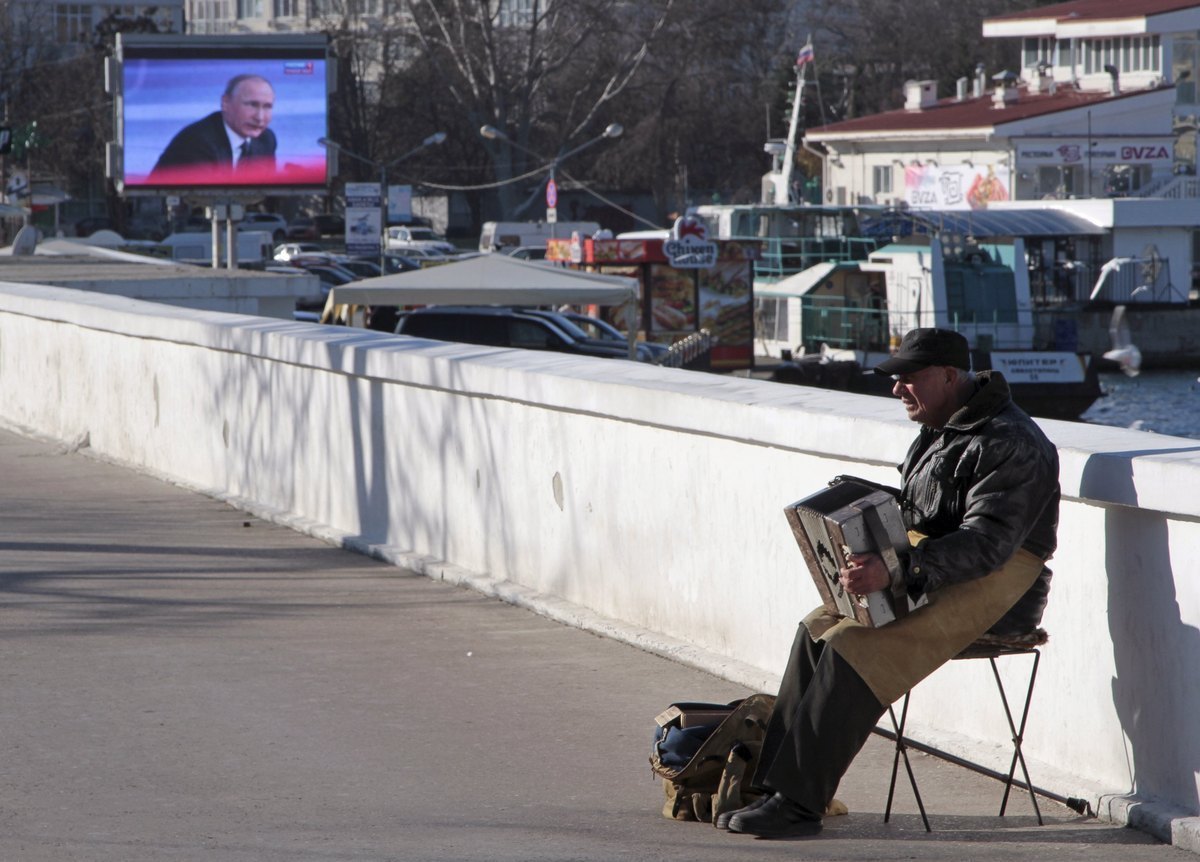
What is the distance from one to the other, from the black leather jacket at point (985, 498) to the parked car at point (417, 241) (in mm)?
69654

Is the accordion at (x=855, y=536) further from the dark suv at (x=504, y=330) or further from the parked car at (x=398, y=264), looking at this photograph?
the parked car at (x=398, y=264)

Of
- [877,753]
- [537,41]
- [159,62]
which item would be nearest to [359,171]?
[537,41]

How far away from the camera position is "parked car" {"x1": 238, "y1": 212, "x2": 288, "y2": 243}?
8688 centimetres

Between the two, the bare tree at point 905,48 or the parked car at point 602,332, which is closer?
the parked car at point 602,332

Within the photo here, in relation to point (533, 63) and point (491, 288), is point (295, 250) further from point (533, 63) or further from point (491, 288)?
point (491, 288)

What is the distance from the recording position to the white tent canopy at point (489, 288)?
28.8 m

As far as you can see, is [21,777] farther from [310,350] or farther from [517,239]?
[517,239]

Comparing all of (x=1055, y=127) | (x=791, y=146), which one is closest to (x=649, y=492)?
(x=791, y=146)

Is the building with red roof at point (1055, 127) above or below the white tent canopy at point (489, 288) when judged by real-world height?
above

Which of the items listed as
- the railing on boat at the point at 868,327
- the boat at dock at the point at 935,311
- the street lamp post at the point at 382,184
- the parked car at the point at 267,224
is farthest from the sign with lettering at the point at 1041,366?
the parked car at the point at 267,224

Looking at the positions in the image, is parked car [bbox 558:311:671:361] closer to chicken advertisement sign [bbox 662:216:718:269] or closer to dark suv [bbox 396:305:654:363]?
dark suv [bbox 396:305:654:363]

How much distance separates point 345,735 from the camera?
6.13 m

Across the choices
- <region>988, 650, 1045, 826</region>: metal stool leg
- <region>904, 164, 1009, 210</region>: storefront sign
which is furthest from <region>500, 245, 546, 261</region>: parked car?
<region>988, 650, 1045, 826</region>: metal stool leg

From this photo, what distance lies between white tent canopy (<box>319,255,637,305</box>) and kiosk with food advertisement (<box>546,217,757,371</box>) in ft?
34.0
